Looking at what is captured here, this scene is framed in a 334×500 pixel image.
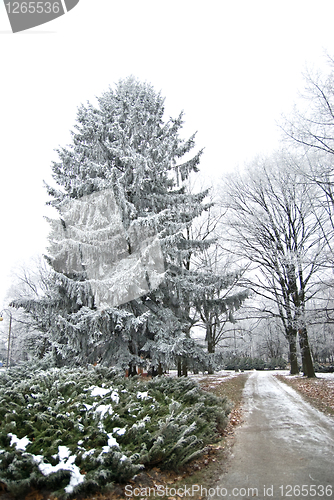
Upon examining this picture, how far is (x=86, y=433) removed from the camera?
3.66 meters

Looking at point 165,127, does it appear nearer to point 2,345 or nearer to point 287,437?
point 287,437

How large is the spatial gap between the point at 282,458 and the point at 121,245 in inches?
269

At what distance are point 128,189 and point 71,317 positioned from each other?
435 centimetres

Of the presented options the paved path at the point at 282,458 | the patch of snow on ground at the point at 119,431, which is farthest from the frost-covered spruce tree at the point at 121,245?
the patch of snow on ground at the point at 119,431

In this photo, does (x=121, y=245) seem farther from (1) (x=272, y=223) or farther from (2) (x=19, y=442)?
(1) (x=272, y=223)

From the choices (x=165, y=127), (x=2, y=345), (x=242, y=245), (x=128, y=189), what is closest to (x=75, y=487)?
(x=128, y=189)

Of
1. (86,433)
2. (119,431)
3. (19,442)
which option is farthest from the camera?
(119,431)

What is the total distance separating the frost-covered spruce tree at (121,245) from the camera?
8.36m

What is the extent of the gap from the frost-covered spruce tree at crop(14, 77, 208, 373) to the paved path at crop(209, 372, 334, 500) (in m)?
3.16

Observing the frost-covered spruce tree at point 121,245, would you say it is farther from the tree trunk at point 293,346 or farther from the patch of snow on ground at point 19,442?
the tree trunk at point 293,346

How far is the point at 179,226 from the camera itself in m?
9.73

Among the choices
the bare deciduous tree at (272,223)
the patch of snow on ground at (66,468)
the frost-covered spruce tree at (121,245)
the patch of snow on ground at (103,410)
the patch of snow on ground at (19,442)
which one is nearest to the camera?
the patch of snow on ground at (66,468)

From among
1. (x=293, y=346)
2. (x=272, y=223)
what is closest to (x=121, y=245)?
(x=272, y=223)

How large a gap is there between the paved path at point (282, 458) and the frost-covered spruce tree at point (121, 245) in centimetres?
316
